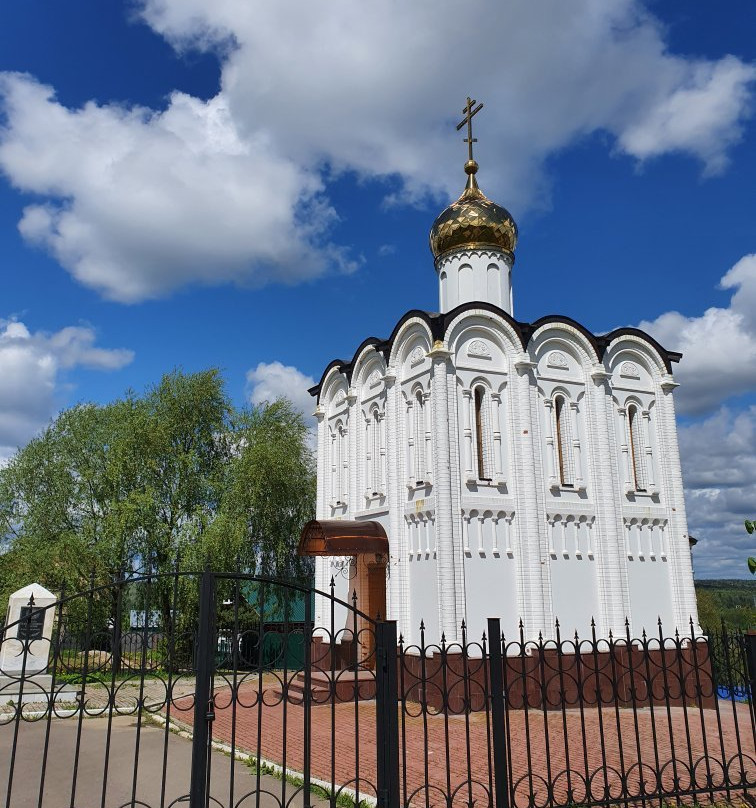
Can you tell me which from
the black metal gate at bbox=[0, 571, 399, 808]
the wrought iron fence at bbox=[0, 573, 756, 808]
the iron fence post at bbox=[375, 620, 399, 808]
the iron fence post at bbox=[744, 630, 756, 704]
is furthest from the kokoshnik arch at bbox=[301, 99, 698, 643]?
the iron fence post at bbox=[375, 620, 399, 808]

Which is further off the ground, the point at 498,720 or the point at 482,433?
the point at 482,433

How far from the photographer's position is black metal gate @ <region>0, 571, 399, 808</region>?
17.2ft

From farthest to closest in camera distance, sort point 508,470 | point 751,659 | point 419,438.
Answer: point 419,438
point 508,470
point 751,659

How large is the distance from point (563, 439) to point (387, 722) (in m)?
10.4

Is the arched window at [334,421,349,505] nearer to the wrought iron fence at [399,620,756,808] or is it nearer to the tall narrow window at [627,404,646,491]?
the wrought iron fence at [399,620,756,808]

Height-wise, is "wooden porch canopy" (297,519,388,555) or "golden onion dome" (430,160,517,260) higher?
"golden onion dome" (430,160,517,260)

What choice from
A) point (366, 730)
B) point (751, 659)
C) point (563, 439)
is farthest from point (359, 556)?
point (751, 659)

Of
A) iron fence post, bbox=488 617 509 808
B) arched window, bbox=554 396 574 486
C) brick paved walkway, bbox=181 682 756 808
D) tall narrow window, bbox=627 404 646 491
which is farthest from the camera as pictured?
tall narrow window, bbox=627 404 646 491

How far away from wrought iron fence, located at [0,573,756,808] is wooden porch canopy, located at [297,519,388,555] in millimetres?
1985

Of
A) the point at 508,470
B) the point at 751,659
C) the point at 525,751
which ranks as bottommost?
the point at 525,751

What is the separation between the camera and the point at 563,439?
1502 cm

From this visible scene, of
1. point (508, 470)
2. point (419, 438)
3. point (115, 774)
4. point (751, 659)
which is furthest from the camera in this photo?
point (419, 438)

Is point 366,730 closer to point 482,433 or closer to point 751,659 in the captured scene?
point 751,659

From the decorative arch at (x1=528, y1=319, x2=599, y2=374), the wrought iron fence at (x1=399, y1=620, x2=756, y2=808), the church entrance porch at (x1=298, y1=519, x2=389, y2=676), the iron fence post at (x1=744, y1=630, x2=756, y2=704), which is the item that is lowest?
the wrought iron fence at (x1=399, y1=620, x2=756, y2=808)
